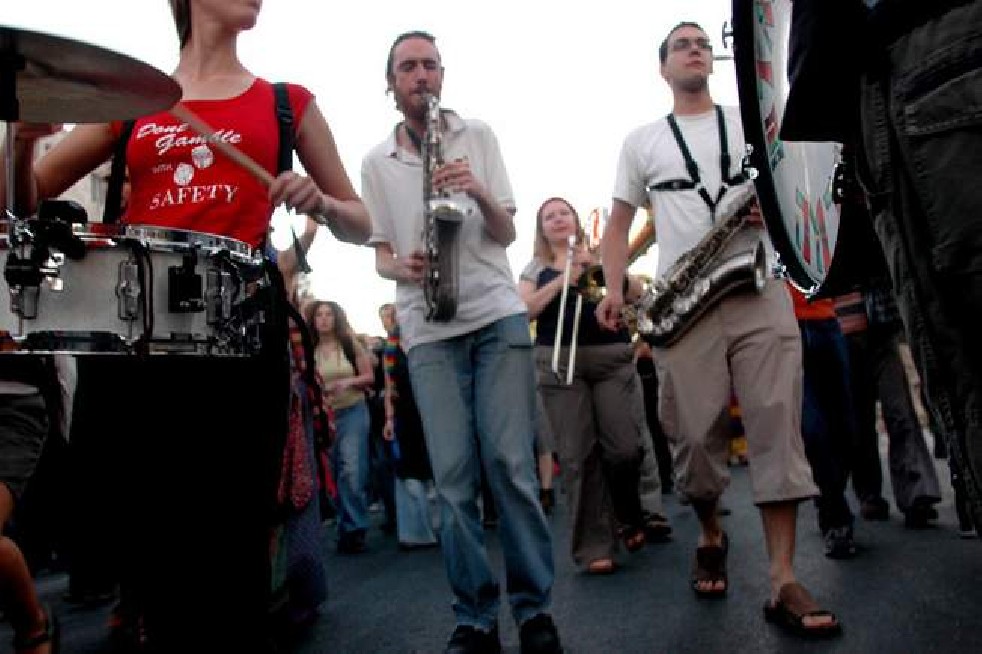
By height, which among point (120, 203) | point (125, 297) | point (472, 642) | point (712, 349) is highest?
point (120, 203)

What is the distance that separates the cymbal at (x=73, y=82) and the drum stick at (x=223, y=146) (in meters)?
0.18

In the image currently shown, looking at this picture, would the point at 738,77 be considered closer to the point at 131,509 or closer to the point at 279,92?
the point at 279,92

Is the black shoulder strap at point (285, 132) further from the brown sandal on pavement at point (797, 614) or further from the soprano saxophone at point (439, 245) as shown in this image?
the brown sandal on pavement at point (797, 614)

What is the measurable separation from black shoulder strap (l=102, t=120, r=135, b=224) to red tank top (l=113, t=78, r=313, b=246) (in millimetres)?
15

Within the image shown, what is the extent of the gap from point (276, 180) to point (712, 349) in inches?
85.4

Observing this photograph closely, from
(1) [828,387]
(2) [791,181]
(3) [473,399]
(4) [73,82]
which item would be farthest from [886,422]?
(4) [73,82]

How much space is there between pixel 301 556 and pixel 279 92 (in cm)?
242

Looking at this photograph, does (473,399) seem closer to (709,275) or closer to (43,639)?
(709,275)

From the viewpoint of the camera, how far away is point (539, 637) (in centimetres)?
340

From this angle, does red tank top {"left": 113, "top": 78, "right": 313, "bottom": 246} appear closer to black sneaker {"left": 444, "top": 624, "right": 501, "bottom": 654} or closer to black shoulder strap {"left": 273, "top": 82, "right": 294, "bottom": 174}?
black shoulder strap {"left": 273, "top": 82, "right": 294, "bottom": 174}

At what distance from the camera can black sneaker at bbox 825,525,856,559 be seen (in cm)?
493

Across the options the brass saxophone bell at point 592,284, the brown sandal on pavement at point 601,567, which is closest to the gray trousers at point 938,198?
the brown sandal on pavement at point 601,567

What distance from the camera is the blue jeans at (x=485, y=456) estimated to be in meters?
3.55

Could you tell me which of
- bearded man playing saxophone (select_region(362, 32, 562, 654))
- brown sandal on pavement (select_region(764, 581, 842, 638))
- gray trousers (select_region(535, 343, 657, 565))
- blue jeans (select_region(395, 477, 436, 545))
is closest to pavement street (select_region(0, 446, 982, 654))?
brown sandal on pavement (select_region(764, 581, 842, 638))
